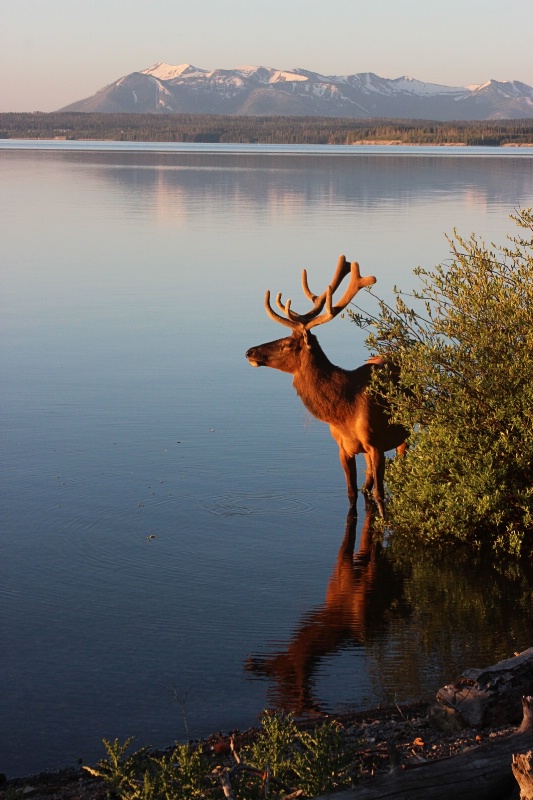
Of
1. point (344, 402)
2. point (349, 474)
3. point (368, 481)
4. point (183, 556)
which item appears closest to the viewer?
point (183, 556)

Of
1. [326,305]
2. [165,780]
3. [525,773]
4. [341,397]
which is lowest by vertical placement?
[165,780]

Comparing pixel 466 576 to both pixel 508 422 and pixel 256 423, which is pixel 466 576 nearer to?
pixel 508 422

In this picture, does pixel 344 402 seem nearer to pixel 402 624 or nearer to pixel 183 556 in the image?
pixel 183 556

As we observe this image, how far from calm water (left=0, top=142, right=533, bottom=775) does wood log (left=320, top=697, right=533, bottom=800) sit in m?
2.47

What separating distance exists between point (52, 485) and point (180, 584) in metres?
3.03

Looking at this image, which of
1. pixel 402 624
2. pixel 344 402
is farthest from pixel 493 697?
pixel 344 402

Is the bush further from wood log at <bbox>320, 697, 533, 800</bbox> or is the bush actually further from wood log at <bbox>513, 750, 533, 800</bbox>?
wood log at <bbox>513, 750, 533, 800</bbox>

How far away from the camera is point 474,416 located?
11.1 meters

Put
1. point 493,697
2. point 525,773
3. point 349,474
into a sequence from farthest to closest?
point 349,474 → point 493,697 → point 525,773

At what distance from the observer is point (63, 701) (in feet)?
27.4

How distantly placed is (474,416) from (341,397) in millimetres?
1638

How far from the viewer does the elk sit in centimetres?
1219

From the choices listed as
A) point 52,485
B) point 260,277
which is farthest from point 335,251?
point 52,485

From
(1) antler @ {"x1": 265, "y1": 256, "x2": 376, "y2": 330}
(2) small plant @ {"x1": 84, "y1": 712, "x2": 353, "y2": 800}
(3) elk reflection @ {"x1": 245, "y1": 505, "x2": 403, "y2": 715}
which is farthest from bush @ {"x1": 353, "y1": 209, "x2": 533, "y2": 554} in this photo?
(2) small plant @ {"x1": 84, "y1": 712, "x2": 353, "y2": 800}
